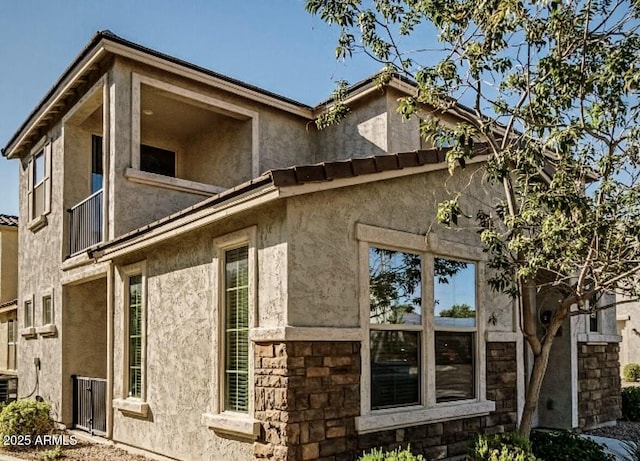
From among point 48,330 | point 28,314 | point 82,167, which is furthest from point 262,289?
point 28,314

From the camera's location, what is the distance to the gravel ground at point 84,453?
32.3ft

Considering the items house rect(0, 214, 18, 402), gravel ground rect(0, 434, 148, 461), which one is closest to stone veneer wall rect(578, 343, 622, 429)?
gravel ground rect(0, 434, 148, 461)

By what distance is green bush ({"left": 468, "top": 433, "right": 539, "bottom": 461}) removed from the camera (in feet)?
24.8

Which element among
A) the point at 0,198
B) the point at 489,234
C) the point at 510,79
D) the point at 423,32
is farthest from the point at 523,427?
the point at 0,198

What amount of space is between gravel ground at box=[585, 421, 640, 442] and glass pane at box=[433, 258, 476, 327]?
4894 millimetres

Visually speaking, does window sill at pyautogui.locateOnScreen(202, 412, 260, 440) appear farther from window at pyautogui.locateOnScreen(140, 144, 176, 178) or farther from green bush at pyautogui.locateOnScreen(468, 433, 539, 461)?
window at pyautogui.locateOnScreen(140, 144, 176, 178)

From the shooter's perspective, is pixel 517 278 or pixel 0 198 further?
pixel 0 198

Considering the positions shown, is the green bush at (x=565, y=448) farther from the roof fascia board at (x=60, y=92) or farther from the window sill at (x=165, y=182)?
the roof fascia board at (x=60, y=92)

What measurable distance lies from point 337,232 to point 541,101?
3.01m

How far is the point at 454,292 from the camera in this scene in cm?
938

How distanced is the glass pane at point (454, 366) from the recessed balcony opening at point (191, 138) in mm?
6633

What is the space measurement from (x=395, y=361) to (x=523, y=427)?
213cm

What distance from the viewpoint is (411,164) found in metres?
8.67

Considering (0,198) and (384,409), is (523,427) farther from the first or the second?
(0,198)
